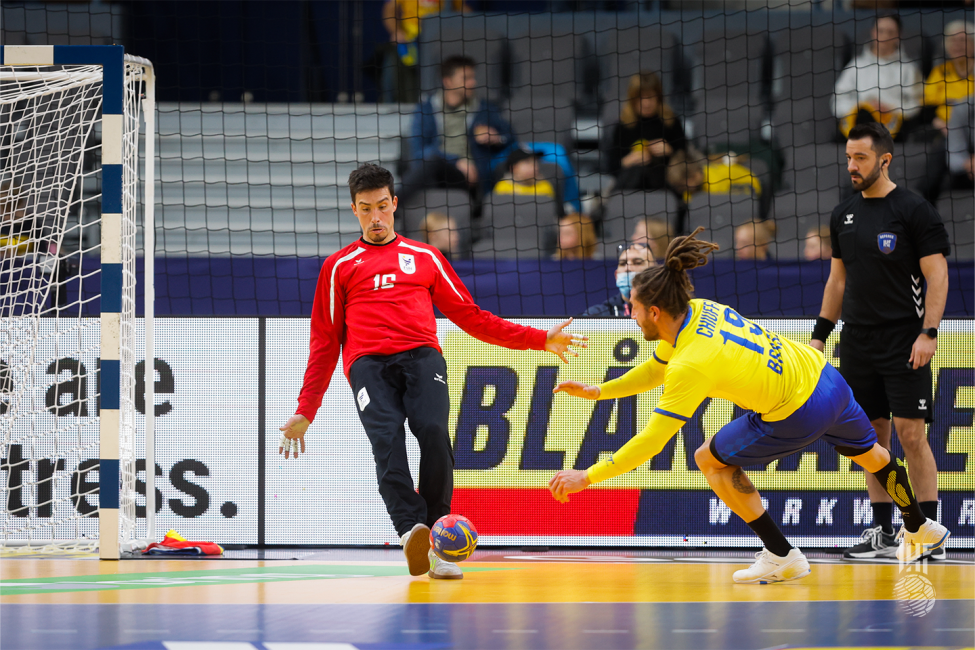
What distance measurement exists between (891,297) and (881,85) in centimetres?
463

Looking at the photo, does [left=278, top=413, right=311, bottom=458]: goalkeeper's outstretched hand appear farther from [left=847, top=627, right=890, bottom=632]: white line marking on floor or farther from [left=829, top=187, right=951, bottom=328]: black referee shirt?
[left=829, top=187, right=951, bottom=328]: black referee shirt

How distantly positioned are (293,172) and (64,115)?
3.68m

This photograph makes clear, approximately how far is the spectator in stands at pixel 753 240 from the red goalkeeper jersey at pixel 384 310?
3415 millimetres

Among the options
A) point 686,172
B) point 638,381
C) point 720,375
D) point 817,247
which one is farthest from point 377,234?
point 686,172

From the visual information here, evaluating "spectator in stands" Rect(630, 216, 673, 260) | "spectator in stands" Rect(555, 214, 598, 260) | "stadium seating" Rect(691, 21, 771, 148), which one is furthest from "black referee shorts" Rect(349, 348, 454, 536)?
"stadium seating" Rect(691, 21, 771, 148)

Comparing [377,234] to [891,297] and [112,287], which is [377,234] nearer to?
[112,287]

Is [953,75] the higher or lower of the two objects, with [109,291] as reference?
higher

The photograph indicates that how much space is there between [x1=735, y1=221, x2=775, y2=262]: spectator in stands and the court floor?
3.01m

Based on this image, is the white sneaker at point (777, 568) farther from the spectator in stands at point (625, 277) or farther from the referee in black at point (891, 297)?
the spectator in stands at point (625, 277)

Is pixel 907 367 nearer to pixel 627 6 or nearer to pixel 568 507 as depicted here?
pixel 568 507

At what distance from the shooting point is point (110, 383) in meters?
4.86

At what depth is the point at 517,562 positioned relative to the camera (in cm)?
500

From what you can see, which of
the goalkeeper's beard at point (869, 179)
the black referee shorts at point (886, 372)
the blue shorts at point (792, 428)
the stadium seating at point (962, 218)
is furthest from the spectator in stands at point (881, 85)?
the blue shorts at point (792, 428)

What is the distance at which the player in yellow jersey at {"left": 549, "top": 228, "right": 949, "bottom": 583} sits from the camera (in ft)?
12.3
